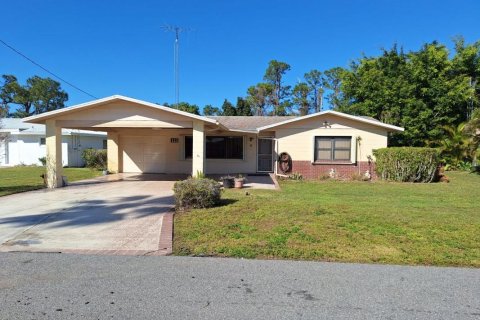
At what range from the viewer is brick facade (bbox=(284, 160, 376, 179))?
1677 cm

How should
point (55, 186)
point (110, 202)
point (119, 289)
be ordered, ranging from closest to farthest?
point (119, 289)
point (110, 202)
point (55, 186)

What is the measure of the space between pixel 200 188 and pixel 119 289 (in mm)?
4714

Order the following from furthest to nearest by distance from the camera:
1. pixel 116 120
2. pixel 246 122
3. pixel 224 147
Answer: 1. pixel 246 122
2. pixel 224 147
3. pixel 116 120

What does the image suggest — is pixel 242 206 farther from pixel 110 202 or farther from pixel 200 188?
pixel 110 202

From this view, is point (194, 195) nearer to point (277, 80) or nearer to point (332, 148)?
point (332, 148)

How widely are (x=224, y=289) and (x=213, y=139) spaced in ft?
50.7

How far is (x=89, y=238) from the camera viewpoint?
6324 mm

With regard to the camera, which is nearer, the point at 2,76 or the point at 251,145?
the point at 251,145

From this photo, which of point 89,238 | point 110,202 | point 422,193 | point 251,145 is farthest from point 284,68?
point 89,238

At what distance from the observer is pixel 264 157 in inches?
745

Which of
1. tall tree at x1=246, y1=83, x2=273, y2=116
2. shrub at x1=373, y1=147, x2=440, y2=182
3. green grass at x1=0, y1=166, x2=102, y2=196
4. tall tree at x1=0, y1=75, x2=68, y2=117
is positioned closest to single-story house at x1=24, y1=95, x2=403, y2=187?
green grass at x1=0, y1=166, x2=102, y2=196

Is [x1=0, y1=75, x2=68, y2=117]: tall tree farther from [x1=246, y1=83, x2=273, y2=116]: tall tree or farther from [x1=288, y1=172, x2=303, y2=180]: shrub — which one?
[x1=288, y1=172, x2=303, y2=180]: shrub

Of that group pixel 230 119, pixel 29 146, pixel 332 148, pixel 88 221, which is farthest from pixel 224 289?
pixel 29 146

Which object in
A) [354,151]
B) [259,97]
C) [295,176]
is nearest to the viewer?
[295,176]
